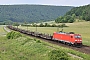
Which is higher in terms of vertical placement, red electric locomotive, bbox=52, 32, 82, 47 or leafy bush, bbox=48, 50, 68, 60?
leafy bush, bbox=48, 50, 68, 60

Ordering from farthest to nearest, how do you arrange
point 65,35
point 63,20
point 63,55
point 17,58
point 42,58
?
point 63,20, point 65,35, point 17,58, point 42,58, point 63,55

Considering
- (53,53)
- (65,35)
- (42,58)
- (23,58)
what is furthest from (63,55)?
(65,35)

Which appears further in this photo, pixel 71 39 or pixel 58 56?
pixel 71 39

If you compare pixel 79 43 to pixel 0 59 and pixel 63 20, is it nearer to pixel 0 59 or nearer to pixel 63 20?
pixel 0 59

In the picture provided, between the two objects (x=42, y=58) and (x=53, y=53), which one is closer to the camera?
(x=53, y=53)

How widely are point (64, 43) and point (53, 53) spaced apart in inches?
890

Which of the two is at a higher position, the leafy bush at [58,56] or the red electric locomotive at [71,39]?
the leafy bush at [58,56]

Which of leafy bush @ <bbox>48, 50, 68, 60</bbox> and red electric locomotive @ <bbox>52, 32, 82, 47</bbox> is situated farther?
red electric locomotive @ <bbox>52, 32, 82, 47</bbox>

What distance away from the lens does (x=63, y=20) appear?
195 meters

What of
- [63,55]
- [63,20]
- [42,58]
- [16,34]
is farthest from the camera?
[63,20]

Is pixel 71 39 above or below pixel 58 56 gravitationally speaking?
below

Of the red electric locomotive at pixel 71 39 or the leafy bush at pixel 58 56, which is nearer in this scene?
the leafy bush at pixel 58 56

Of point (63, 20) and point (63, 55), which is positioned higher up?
point (63, 55)

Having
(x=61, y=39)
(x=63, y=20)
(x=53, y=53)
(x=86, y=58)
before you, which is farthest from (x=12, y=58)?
(x=63, y=20)
